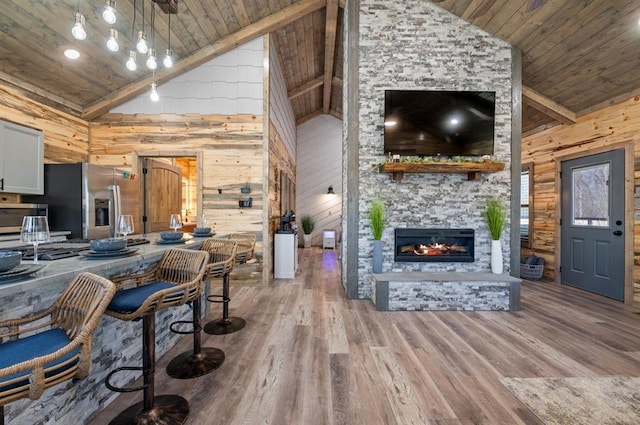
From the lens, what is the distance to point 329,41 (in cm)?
572

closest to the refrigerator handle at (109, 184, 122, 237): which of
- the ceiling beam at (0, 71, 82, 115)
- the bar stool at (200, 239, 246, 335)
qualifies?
the ceiling beam at (0, 71, 82, 115)

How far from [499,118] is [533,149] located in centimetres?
211

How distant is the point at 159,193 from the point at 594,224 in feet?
23.1

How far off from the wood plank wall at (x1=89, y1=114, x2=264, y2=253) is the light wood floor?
5.44 feet

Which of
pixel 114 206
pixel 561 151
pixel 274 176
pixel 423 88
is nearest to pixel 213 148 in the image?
pixel 274 176

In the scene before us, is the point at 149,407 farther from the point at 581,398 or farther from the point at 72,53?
the point at 72,53

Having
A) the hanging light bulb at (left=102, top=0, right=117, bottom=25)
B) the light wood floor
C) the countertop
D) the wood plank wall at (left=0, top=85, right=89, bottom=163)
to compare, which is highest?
the hanging light bulb at (left=102, top=0, right=117, bottom=25)

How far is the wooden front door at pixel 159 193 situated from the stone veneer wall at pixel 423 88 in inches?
142

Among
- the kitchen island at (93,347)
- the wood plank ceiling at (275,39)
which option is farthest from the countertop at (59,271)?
the wood plank ceiling at (275,39)

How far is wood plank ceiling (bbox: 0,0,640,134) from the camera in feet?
10.4

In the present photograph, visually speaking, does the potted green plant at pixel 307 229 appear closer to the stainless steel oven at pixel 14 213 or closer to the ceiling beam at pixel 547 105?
the ceiling beam at pixel 547 105

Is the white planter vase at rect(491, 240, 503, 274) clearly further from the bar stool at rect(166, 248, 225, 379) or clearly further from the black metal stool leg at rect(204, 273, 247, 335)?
the bar stool at rect(166, 248, 225, 379)

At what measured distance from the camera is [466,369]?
2258 millimetres

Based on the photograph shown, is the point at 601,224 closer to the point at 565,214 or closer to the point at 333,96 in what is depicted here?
the point at 565,214
